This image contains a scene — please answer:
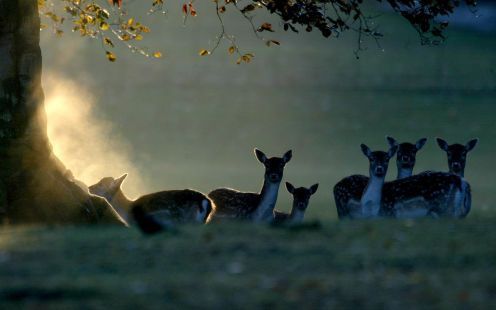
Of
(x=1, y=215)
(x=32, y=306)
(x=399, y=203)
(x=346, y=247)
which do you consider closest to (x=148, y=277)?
(x=32, y=306)

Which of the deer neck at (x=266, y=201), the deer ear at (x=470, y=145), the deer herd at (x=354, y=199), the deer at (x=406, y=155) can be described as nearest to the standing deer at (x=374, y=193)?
the deer herd at (x=354, y=199)

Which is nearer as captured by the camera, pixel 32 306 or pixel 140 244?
pixel 32 306

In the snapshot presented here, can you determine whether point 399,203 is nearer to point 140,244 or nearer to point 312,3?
point 312,3

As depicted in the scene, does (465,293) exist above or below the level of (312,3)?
below

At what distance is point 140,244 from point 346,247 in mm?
2036

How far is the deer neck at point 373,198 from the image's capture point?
19.2 metres

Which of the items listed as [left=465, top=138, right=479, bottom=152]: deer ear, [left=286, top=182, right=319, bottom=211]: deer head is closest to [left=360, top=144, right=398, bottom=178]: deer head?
[left=286, top=182, right=319, bottom=211]: deer head

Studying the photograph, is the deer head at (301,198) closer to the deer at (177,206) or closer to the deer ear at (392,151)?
the deer ear at (392,151)

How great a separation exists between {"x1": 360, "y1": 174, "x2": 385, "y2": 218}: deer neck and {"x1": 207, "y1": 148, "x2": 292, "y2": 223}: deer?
7.02 ft

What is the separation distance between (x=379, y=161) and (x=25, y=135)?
18.6ft

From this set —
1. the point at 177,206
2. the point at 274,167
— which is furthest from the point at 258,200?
the point at 177,206

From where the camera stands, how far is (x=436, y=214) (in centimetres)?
1914

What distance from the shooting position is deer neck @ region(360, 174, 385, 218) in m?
19.2

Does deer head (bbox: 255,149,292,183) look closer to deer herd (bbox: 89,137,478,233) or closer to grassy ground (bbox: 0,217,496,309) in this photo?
deer herd (bbox: 89,137,478,233)
